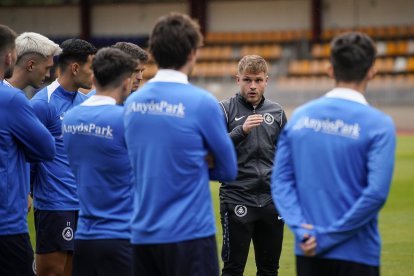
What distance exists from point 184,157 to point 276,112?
285cm

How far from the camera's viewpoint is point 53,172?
6828mm

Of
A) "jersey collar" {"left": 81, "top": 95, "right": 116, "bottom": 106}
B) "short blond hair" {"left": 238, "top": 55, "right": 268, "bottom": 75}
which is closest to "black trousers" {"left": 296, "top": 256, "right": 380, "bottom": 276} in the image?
"jersey collar" {"left": 81, "top": 95, "right": 116, "bottom": 106}

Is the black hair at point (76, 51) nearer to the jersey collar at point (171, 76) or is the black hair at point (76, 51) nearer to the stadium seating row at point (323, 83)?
the jersey collar at point (171, 76)

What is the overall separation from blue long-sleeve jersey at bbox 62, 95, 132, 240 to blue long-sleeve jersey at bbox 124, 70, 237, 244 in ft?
1.53

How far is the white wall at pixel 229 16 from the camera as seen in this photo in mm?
34562

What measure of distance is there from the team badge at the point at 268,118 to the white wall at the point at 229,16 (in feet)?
91.6

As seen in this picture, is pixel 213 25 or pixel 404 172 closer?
pixel 404 172

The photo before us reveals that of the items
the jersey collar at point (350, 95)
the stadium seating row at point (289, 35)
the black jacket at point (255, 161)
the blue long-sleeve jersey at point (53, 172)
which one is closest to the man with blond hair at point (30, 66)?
the blue long-sleeve jersey at point (53, 172)

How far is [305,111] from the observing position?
15.2 feet

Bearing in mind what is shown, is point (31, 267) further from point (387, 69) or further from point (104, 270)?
point (387, 69)

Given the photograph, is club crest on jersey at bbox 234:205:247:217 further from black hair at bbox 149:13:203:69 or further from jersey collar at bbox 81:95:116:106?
black hair at bbox 149:13:203:69

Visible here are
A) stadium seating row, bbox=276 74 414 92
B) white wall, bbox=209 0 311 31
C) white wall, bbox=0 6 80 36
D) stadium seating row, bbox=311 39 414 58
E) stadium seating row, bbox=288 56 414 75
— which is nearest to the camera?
stadium seating row, bbox=276 74 414 92

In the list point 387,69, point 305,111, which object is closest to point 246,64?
point 305,111

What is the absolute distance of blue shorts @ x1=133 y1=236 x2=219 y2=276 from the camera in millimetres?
4680
